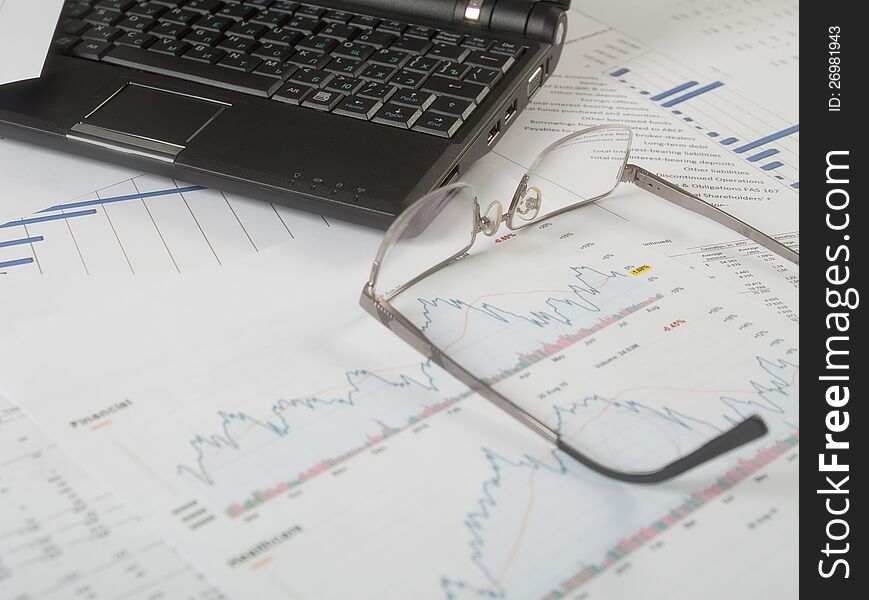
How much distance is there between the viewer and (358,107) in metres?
0.74

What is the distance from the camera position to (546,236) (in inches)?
28.1

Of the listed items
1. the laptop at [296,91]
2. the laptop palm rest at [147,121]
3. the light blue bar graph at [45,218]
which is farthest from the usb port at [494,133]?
the light blue bar graph at [45,218]

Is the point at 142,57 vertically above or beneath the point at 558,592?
above

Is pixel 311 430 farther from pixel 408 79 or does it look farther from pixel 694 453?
pixel 408 79

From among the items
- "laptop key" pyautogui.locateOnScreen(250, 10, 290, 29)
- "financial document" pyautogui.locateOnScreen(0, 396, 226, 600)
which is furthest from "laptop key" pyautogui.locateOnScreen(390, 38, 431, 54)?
"financial document" pyautogui.locateOnScreen(0, 396, 226, 600)

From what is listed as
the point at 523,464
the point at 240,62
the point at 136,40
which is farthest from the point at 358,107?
the point at 523,464

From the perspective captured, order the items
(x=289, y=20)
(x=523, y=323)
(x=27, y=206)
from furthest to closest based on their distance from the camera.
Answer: (x=289, y=20) → (x=27, y=206) → (x=523, y=323)

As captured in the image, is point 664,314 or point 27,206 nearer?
point 664,314

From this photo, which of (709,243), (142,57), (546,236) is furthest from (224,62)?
(709,243)

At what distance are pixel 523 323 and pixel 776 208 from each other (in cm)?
27

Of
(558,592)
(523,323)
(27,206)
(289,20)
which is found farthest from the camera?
(289,20)

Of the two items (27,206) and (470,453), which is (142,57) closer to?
(27,206)

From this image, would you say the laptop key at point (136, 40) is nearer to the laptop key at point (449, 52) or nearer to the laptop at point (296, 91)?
the laptop at point (296, 91)

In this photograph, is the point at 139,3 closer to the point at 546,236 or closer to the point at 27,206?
the point at 27,206
